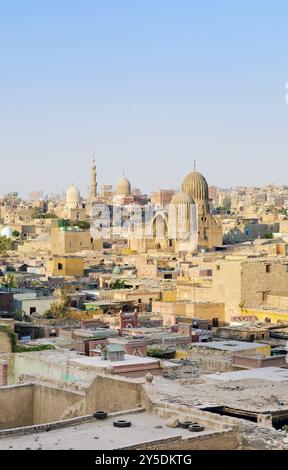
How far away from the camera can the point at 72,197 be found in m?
85.1

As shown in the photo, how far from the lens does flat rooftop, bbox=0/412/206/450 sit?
8.87 m

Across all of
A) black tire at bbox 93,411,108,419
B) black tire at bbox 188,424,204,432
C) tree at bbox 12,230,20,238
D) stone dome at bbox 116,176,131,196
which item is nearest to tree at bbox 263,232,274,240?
tree at bbox 12,230,20,238

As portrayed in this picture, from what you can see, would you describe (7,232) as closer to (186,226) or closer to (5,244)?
(5,244)

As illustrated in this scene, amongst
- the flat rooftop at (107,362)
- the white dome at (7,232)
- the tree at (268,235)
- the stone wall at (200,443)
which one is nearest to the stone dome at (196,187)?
the tree at (268,235)

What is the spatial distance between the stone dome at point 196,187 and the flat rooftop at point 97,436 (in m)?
38.7

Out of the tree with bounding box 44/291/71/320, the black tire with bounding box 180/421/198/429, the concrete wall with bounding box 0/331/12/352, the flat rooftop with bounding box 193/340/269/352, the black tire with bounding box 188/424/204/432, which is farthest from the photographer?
the tree with bounding box 44/291/71/320

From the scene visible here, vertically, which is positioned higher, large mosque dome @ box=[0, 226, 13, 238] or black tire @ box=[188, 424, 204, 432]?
large mosque dome @ box=[0, 226, 13, 238]

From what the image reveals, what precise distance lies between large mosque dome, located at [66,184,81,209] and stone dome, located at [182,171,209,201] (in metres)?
34.9

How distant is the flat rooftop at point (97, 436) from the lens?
887 centimetres

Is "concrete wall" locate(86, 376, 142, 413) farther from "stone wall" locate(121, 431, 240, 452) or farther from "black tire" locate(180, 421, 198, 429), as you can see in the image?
"stone wall" locate(121, 431, 240, 452)

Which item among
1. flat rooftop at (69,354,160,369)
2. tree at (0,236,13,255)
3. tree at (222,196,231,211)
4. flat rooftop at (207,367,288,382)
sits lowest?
flat rooftop at (207,367,288,382)

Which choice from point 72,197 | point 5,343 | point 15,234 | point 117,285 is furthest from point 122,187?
point 5,343

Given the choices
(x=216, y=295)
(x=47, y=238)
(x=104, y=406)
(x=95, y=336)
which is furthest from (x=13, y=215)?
(x=104, y=406)

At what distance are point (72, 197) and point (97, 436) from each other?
3005 inches
